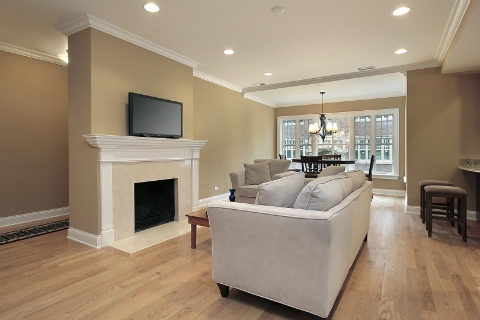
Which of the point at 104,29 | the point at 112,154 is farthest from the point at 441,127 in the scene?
the point at 104,29

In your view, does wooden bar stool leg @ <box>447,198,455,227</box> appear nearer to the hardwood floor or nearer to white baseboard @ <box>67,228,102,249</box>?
the hardwood floor


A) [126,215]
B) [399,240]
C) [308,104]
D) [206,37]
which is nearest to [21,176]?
[126,215]

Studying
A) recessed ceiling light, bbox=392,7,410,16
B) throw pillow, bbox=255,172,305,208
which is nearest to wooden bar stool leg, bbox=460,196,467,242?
recessed ceiling light, bbox=392,7,410,16

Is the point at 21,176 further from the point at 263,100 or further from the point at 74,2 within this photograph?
the point at 263,100

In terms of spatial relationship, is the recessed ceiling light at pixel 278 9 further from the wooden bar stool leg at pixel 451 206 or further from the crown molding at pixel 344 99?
the crown molding at pixel 344 99

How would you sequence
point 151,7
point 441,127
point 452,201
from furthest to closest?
point 441,127 → point 452,201 → point 151,7

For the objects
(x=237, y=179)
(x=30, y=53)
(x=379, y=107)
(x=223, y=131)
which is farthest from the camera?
(x=379, y=107)

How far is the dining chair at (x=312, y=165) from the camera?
5.56 meters

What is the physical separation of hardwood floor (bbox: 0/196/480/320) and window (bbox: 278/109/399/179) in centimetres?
392

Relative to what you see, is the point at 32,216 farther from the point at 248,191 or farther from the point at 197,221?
the point at 248,191

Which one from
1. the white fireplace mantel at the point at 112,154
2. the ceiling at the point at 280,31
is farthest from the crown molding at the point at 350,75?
the white fireplace mantel at the point at 112,154

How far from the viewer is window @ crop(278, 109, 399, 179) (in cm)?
704

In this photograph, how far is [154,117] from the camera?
12.3ft

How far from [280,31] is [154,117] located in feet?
6.58
